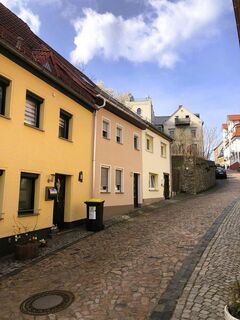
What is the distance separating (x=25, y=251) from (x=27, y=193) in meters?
2.49

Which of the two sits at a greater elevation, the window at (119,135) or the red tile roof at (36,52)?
the red tile roof at (36,52)

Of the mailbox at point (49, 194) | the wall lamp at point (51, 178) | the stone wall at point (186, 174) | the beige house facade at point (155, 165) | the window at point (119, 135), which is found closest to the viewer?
the mailbox at point (49, 194)

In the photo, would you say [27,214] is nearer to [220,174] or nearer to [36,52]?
[36,52]

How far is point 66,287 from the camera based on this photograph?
6.34 metres

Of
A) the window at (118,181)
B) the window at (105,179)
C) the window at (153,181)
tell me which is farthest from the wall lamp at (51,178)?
the window at (153,181)

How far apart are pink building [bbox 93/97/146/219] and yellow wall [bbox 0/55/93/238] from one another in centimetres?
99

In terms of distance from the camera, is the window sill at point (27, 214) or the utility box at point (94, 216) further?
the utility box at point (94, 216)

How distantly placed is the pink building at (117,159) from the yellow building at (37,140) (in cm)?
86

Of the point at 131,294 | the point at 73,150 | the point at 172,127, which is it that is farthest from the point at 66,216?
the point at 172,127

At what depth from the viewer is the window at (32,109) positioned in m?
10.6

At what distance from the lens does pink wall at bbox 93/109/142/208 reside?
15500 millimetres

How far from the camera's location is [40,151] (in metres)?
10.9

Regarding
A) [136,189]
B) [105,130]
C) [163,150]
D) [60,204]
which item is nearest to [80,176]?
[60,204]

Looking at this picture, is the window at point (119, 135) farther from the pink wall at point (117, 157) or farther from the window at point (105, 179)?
the window at point (105, 179)
